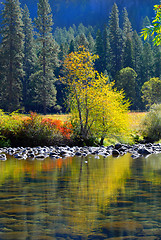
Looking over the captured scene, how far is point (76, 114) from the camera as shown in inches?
775

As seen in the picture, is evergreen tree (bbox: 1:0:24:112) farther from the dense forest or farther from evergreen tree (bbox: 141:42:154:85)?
evergreen tree (bbox: 141:42:154:85)

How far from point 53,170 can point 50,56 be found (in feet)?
147

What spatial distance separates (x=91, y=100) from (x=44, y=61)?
115ft

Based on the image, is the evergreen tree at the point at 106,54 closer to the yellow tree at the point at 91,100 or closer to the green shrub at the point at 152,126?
the green shrub at the point at 152,126

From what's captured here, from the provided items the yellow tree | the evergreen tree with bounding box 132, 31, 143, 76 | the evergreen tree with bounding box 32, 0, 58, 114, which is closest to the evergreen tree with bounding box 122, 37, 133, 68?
the evergreen tree with bounding box 132, 31, 143, 76

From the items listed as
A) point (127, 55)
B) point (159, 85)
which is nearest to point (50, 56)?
point (159, 85)

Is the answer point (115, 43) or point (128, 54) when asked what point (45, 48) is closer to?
point (128, 54)

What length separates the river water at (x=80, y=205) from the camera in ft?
13.3

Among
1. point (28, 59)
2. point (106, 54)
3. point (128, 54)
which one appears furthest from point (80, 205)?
point (106, 54)

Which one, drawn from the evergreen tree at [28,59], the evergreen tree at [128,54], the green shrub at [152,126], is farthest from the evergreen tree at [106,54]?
the green shrub at [152,126]

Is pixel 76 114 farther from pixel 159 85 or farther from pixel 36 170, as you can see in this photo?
pixel 159 85

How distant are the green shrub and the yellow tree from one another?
188 inches

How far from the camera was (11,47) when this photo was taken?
159 ft

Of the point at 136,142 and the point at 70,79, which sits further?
the point at 136,142
